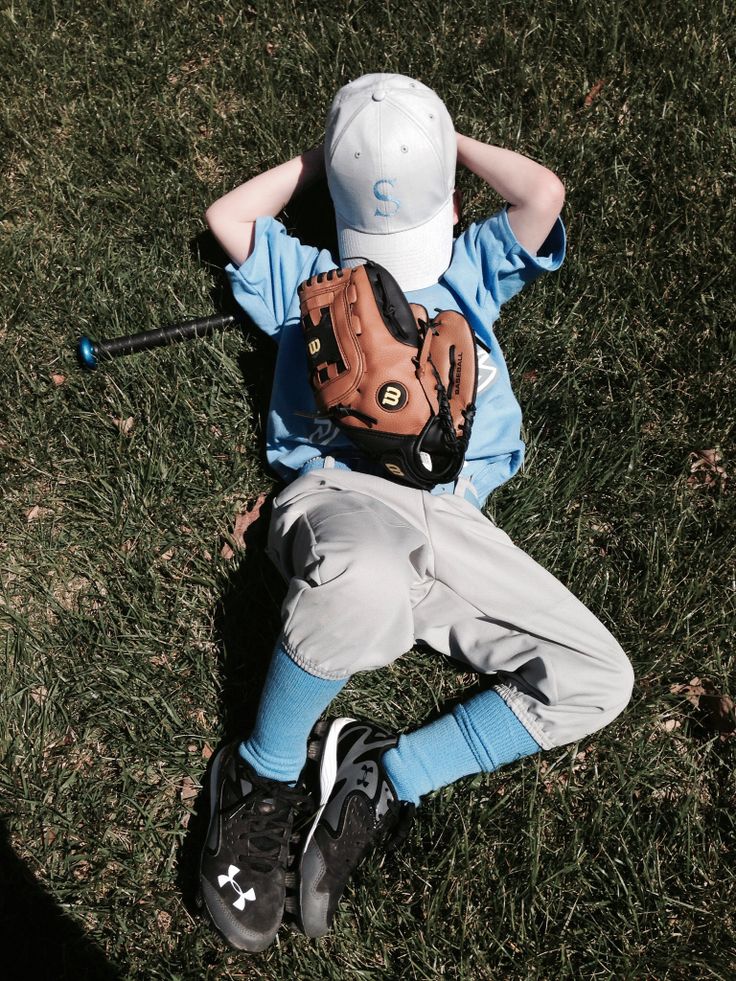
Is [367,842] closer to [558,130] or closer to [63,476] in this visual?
[63,476]

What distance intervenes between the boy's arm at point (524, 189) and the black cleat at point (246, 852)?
1.80 meters

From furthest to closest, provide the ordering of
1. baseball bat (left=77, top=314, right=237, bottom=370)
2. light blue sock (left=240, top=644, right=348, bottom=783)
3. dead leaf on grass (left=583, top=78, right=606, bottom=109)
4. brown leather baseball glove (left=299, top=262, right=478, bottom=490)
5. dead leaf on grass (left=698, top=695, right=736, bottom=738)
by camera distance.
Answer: dead leaf on grass (left=583, top=78, right=606, bottom=109)
baseball bat (left=77, top=314, right=237, bottom=370)
dead leaf on grass (left=698, top=695, right=736, bottom=738)
brown leather baseball glove (left=299, top=262, right=478, bottom=490)
light blue sock (left=240, top=644, right=348, bottom=783)

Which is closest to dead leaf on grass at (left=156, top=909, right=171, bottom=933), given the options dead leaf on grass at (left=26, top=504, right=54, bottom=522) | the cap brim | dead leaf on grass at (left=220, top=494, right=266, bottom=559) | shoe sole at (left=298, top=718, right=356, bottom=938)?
shoe sole at (left=298, top=718, right=356, bottom=938)

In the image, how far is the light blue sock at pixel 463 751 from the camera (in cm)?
241

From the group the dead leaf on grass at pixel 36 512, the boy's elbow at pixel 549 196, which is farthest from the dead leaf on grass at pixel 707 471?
the dead leaf on grass at pixel 36 512

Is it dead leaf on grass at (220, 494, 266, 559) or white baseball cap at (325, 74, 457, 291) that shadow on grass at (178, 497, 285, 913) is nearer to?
dead leaf on grass at (220, 494, 266, 559)

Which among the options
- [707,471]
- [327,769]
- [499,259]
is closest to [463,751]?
[327,769]

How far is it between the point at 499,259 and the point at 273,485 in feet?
3.42

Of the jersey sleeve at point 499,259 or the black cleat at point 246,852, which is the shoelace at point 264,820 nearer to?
the black cleat at point 246,852

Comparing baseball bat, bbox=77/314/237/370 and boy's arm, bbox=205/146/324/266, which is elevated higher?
boy's arm, bbox=205/146/324/266

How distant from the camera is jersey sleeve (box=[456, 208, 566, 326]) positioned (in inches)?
103

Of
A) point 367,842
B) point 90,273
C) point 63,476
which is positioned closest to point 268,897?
point 367,842

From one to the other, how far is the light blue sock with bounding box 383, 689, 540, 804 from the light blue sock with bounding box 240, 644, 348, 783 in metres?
0.30

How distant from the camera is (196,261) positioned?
3.11m
